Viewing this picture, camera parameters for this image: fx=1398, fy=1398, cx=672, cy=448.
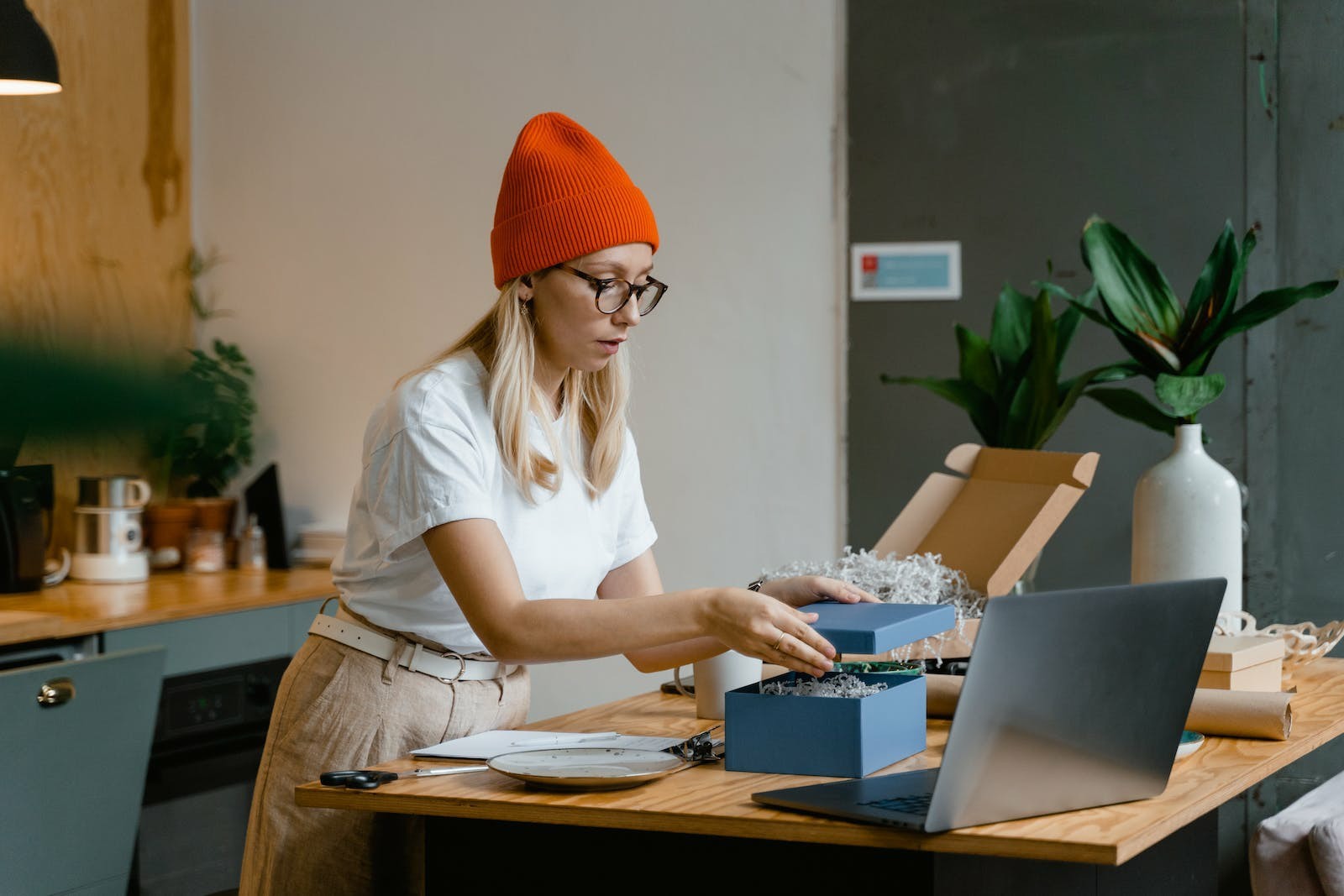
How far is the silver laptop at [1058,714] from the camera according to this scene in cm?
123

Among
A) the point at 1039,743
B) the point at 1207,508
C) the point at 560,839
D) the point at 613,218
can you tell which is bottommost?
the point at 560,839

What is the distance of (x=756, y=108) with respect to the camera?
3.38m

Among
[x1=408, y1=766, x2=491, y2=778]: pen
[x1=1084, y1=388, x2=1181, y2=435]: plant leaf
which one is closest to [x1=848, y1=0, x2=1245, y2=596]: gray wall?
[x1=1084, y1=388, x2=1181, y2=435]: plant leaf

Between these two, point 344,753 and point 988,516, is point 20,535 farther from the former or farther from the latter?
point 988,516

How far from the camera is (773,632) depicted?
1473 mm

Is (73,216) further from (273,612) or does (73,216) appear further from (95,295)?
(273,612)

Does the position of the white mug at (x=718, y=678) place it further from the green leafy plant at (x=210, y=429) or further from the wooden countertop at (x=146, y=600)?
the green leafy plant at (x=210, y=429)

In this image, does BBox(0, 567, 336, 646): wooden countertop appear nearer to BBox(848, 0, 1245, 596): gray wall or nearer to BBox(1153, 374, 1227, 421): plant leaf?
BBox(848, 0, 1245, 596): gray wall

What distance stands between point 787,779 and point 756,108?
223cm

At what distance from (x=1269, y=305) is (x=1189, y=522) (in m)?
0.45

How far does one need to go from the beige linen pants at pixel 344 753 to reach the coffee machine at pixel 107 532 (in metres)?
1.74

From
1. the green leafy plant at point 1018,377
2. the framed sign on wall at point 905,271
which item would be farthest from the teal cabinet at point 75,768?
the framed sign on wall at point 905,271

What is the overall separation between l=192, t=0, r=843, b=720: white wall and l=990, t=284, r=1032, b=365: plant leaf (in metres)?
0.59

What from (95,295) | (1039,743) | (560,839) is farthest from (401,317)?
(1039,743)
